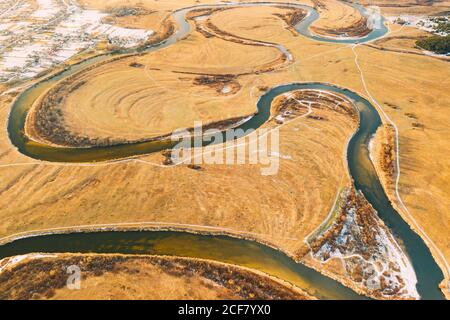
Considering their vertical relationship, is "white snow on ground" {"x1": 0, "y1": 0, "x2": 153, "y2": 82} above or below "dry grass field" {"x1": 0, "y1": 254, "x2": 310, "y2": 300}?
above

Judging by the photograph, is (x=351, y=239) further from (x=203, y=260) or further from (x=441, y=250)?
(x=203, y=260)

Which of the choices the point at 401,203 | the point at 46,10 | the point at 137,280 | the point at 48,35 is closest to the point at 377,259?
the point at 401,203

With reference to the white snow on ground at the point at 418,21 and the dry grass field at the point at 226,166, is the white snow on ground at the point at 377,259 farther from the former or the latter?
the white snow on ground at the point at 418,21

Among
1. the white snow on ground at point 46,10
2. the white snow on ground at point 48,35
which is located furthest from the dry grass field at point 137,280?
the white snow on ground at point 46,10

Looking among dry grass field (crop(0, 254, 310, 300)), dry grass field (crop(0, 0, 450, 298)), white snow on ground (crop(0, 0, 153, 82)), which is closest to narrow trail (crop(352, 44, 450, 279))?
dry grass field (crop(0, 0, 450, 298))

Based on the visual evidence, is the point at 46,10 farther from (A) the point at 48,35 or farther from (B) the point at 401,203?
(B) the point at 401,203

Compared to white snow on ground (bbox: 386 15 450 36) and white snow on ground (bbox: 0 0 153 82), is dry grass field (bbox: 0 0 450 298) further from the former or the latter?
white snow on ground (bbox: 386 15 450 36)

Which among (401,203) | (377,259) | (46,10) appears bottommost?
(377,259)
